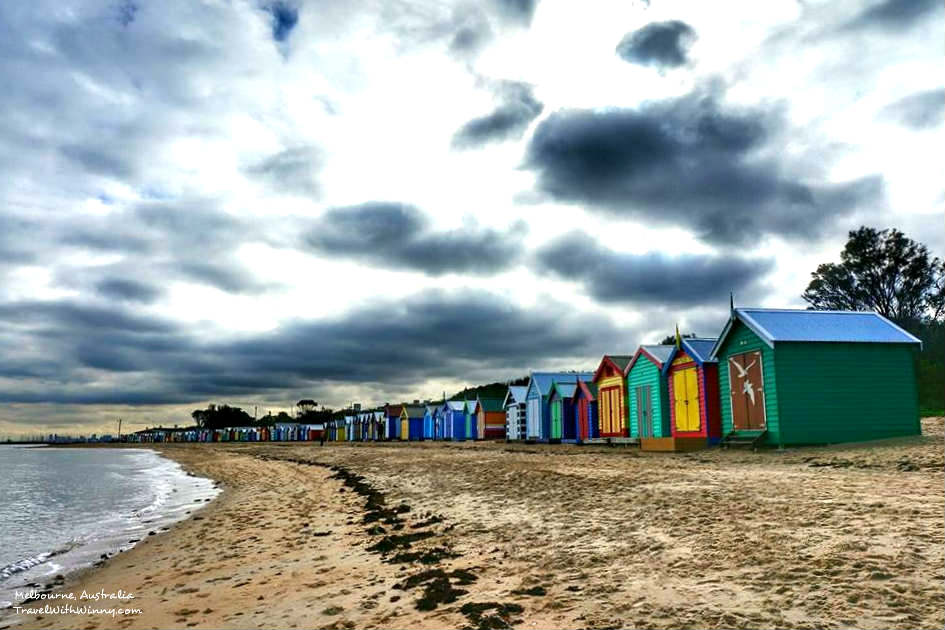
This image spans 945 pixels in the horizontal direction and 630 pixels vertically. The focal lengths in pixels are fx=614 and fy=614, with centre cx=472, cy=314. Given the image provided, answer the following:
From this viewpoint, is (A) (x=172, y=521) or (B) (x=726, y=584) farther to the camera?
(A) (x=172, y=521)

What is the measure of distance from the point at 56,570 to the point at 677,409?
2522 cm

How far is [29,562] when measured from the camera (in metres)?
12.7

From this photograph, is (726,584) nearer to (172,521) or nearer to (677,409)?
(172,521)

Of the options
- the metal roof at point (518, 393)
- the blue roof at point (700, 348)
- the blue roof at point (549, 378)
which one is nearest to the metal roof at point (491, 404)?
the metal roof at point (518, 393)

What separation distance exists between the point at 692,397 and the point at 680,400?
1219mm

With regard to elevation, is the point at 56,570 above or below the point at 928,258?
below

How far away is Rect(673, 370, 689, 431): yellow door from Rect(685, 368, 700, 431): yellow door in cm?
30

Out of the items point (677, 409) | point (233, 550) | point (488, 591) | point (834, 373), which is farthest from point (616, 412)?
point (488, 591)

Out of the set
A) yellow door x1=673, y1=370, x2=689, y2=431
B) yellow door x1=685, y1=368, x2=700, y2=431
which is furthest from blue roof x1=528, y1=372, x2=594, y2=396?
yellow door x1=685, y1=368, x2=700, y2=431

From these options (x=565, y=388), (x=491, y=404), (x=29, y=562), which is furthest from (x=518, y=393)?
(x=29, y=562)

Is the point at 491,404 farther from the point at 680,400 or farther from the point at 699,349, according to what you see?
the point at 699,349

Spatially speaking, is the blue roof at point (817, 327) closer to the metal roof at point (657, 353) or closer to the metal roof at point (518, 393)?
the metal roof at point (657, 353)

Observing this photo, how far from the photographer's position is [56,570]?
1173cm

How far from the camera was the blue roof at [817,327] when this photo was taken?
2266 cm
